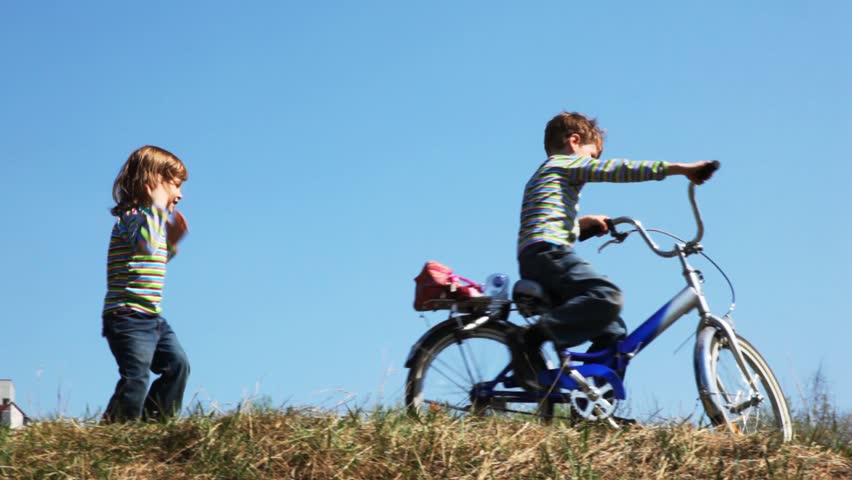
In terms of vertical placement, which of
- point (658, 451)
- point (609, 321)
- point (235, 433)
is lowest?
point (658, 451)

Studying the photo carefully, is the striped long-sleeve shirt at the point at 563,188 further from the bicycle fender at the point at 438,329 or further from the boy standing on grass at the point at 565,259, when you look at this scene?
the bicycle fender at the point at 438,329

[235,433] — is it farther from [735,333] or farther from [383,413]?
[735,333]

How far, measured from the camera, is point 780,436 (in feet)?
18.1

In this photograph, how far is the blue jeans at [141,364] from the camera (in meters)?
5.86

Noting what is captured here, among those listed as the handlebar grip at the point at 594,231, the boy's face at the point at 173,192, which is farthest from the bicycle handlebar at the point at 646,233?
the boy's face at the point at 173,192

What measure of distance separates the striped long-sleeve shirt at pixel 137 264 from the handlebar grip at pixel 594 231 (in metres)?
2.46

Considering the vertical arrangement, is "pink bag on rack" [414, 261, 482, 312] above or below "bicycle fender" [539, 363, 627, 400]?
above

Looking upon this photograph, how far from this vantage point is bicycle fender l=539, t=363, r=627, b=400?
5797 mm

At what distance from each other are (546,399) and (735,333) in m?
1.20

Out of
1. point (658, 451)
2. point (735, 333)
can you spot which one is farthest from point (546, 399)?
point (735, 333)

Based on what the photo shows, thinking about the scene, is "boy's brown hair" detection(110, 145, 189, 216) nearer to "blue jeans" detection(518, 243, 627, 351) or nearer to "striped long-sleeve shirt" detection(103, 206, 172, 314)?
"striped long-sleeve shirt" detection(103, 206, 172, 314)

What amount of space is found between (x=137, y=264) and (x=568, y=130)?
2.61 metres

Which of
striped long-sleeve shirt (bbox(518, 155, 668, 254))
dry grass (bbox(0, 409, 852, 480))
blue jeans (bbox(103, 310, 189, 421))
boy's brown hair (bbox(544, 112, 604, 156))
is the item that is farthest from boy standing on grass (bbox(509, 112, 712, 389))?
blue jeans (bbox(103, 310, 189, 421))

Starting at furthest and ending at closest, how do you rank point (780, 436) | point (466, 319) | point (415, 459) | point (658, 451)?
1. point (466, 319)
2. point (780, 436)
3. point (658, 451)
4. point (415, 459)
